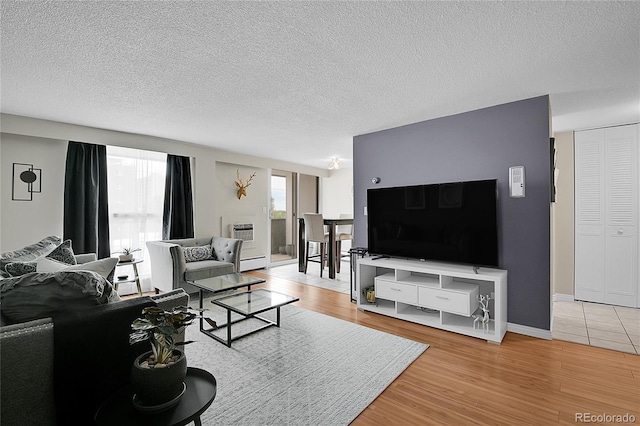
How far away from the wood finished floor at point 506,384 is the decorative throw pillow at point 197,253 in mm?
3141

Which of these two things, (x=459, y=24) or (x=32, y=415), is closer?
(x=32, y=415)

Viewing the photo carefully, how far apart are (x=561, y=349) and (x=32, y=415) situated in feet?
12.4

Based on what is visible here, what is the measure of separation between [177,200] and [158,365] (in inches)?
164

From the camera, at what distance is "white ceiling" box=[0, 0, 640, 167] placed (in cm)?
175

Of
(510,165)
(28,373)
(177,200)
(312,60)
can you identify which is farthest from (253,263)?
(28,373)

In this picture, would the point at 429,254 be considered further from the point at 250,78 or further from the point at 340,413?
the point at 250,78

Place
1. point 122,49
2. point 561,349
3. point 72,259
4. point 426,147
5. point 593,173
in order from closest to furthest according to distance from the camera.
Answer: point 122,49, point 72,259, point 561,349, point 426,147, point 593,173

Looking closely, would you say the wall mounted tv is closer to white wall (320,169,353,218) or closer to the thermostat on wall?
the thermostat on wall

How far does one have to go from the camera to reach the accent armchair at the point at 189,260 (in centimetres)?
398

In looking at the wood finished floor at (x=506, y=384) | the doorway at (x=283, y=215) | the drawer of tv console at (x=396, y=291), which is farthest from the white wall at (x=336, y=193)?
the wood finished floor at (x=506, y=384)

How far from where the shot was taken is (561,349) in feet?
9.05

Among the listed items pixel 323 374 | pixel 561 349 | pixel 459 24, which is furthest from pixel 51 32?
pixel 561 349

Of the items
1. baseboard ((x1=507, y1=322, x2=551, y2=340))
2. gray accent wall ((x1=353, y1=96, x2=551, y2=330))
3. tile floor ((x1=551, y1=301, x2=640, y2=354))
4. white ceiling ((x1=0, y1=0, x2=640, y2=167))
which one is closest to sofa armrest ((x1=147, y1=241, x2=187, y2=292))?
white ceiling ((x1=0, y1=0, x2=640, y2=167))

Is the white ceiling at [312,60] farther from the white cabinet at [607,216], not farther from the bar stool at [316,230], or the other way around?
the bar stool at [316,230]
